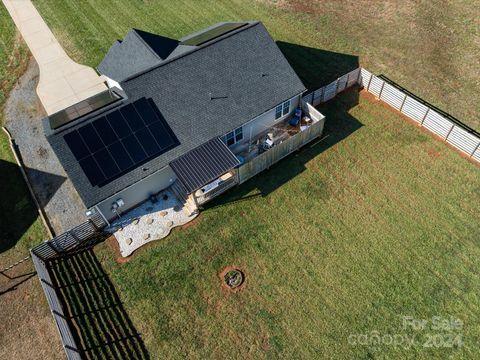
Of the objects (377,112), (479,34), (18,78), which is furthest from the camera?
(479,34)

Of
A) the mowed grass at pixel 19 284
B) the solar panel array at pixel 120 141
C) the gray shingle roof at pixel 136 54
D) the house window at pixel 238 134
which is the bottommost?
the mowed grass at pixel 19 284

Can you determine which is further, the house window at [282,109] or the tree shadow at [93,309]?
the house window at [282,109]

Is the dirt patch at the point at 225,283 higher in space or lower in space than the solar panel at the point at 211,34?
lower

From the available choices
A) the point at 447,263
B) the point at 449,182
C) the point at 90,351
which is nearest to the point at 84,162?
the point at 90,351

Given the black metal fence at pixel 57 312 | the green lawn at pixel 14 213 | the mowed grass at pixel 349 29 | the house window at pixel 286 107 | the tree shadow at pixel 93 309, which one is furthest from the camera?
the mowed grass at pixel 349 29

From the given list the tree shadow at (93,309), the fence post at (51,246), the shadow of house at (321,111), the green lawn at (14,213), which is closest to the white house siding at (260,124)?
the shadow of house at (321,111)

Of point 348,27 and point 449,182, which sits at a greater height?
point 348,27

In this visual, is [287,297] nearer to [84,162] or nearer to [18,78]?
[84,162]

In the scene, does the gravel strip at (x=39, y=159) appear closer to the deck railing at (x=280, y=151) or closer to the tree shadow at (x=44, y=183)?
the tree shadow at (x=44, y=183)
